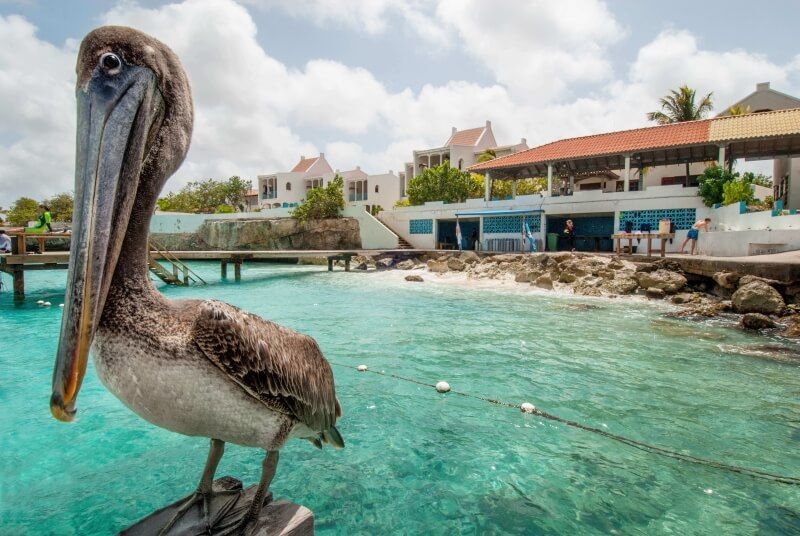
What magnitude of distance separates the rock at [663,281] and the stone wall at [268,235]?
23.0m

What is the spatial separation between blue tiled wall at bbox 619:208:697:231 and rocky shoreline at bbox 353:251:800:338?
539 cm

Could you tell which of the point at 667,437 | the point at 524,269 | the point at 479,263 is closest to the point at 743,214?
the point at 524,269

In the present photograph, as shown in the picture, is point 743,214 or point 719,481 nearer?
point 719,481

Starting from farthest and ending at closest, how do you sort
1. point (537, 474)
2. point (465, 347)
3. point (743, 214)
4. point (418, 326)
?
point (743, 214), point (418, 326), point (465, 347), point (537, 474)

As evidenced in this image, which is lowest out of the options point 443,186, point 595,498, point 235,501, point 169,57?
point 595,498

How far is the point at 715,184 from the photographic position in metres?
18.8

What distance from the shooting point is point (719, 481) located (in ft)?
12.6

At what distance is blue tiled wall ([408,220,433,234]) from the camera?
31270 millimetres

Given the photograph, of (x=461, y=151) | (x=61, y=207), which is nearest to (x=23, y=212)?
(x=61, y=207)

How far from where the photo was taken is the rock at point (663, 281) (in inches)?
553

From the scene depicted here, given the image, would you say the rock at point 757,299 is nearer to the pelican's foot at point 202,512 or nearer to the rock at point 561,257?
the rock at point 561,257

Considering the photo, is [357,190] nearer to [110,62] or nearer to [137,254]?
[137,254]

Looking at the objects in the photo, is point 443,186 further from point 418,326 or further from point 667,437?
point 667,437

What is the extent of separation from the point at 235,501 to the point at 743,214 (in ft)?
61.7
